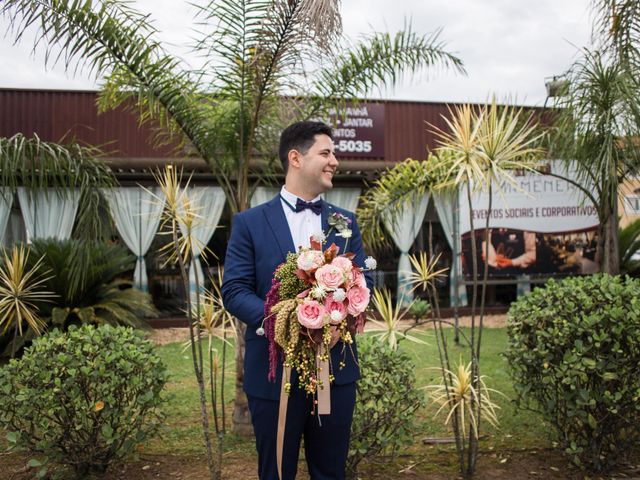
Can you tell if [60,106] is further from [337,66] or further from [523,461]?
[523,461]

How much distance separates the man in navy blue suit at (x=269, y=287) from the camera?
94.3 inches

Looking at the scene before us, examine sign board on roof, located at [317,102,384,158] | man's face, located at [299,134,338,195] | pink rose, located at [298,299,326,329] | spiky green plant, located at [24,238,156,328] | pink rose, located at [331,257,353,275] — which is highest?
sign board on roof, located at [317,102,384,158]

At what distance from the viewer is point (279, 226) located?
8.23 feet

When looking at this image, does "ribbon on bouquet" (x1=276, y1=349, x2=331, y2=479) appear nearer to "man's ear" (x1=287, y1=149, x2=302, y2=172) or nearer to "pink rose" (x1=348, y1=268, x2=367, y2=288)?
"pink rose" (x1=348, y1=268, x2=367, y2=288)

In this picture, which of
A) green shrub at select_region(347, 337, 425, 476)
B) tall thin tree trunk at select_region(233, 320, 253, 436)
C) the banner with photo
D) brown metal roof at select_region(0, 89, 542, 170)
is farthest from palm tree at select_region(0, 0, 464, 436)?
the banner with photo

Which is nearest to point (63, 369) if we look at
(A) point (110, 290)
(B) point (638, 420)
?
(B) point (638, 420)

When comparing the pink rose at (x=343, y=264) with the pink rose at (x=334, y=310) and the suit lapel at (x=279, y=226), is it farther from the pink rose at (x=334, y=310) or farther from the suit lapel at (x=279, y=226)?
the suit lapel at (x=279, y=226)

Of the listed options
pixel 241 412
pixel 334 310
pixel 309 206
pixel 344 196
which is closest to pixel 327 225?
pixel 309 206

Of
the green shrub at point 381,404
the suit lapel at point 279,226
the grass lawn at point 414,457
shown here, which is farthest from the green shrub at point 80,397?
the suit lapel at point 279,226

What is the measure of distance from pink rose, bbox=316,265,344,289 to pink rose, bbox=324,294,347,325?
60mm

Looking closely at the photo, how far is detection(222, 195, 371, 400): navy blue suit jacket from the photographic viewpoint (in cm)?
239

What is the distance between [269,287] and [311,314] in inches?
18.5

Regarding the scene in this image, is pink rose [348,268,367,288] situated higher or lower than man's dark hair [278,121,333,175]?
lower

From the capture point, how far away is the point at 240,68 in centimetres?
475
